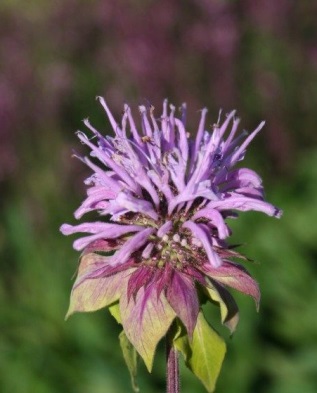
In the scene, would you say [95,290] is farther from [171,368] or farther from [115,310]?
[171,368]

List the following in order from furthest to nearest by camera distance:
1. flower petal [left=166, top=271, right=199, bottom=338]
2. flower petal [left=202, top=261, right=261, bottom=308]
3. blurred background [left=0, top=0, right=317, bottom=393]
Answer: blurred background [left=0, top=0, right=317, bottom=393], flower petal [left=202, top=261, right=261, bottom=308], flower petal [left=166, top=271, right=199, bottom=338]

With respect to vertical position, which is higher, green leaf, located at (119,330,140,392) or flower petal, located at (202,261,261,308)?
flower petal, located at (202,261,261,308)

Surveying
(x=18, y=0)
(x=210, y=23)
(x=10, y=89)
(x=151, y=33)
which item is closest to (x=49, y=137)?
(x=10, y=89)

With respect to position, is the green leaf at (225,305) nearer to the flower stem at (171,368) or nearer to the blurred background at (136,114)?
the flower stem at (171,368)

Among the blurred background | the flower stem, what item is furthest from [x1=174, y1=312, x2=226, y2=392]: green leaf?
the blurred background

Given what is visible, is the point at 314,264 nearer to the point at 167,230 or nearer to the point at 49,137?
the point at 49,137

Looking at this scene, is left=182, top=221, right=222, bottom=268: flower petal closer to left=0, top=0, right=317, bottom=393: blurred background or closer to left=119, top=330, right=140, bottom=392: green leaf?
left=119, top=330, right=140, bottom=392: green leaf
